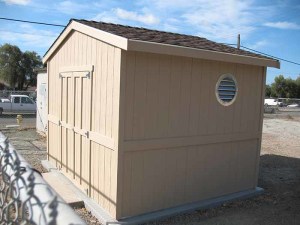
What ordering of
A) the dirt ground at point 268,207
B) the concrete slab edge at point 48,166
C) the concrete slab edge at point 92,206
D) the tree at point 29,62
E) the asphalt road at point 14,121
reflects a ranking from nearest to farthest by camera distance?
1. the concrete slab edge at point 92,206
2. the dirt ground at point 268,207
3. the concrete slab edge at point 48,166
4. the asphalt road at point 14,121
5. the tree at point 29,62

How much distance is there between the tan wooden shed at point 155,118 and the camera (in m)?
5.10

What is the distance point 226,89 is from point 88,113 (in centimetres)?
257

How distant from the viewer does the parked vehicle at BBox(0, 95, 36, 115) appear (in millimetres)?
22969

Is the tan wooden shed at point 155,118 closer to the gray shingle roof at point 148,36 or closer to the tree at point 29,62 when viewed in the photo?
the gray shingle roof at point 148,36

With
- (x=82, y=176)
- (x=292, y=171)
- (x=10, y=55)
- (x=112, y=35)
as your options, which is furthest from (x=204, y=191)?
(x=10, y=55)

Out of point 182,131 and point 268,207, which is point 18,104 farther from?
point 268,207

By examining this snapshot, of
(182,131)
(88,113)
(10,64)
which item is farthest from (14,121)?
(10,64)

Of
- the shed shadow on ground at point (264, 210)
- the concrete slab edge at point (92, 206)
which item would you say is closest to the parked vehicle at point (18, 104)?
the concrete slab edge at point (92, 206)

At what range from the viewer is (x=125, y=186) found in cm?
516

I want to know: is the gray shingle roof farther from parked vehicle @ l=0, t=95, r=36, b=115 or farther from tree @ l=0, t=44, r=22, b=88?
tree @ l=0, t=44, r=22, b=88

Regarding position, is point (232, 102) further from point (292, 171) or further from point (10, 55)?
point (10, 55)

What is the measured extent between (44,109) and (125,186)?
9.22 meters

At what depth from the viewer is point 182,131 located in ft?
18.7

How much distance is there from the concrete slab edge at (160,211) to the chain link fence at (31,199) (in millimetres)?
3505
